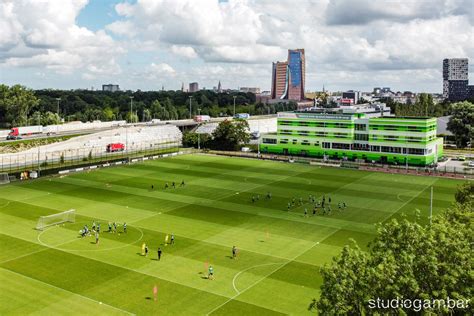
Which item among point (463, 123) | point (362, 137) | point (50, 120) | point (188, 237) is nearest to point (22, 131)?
point (50, 120)

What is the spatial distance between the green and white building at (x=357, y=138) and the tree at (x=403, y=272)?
92912mm

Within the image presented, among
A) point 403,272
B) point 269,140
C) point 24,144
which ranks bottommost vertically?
point 403,272

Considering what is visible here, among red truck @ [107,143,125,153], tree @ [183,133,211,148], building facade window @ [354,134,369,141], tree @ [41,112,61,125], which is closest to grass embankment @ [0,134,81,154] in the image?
red truck @ [107,143,125,153]

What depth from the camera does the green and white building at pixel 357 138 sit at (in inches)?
4535

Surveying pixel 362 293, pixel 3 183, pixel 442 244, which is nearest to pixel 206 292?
pixel 362 293

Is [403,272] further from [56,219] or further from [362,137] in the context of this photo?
[362,137]

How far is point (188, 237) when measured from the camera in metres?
57.3

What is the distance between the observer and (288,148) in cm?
13638

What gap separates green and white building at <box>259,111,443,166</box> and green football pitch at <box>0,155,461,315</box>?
18.3 metres

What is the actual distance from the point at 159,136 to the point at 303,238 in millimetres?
118968

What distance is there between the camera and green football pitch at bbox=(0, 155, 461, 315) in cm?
4072

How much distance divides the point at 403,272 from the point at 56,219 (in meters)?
52.4

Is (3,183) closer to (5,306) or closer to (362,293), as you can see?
(5,306)

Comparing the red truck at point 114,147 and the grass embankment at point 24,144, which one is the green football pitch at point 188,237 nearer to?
the red truck at point 114,147
